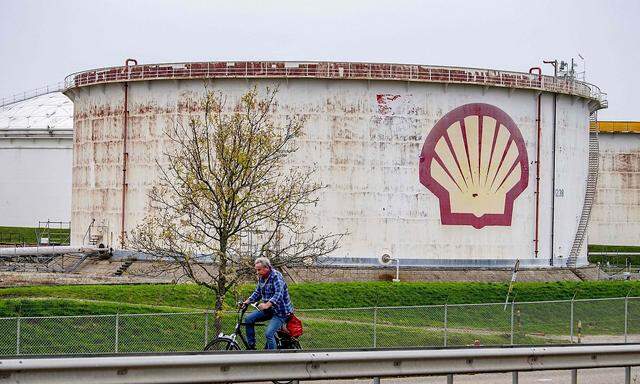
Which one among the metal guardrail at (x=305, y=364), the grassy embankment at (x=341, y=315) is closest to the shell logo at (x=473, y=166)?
the grassy embankment at (x=341, y=315)

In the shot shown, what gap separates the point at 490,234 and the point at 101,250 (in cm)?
1691

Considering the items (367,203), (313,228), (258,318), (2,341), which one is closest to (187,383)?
(258,318)

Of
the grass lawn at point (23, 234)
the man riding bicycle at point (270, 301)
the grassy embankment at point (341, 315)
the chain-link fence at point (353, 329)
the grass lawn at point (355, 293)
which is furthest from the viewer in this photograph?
the grass lawn at point (23, 234)

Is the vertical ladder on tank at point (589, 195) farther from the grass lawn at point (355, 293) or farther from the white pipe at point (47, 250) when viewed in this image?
the white pipe at point (47, 250)

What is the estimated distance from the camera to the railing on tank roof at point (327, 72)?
4619cm

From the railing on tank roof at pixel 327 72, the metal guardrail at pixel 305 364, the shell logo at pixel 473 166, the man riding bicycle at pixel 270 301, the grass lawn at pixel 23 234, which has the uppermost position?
the railing on tank roof at pixel 327 72

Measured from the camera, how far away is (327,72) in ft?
152

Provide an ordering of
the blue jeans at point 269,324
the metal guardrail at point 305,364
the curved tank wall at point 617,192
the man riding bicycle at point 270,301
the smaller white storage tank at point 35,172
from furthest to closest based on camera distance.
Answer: the smaller white storage tank at point 35,172, the curved tank wall at point 617,192, the man riding bicycle at point 270,301, the blue jeans at point 269,324, the metal guardrail at point 305,364

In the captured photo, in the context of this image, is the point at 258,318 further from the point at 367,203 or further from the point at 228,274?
the point at 367,203

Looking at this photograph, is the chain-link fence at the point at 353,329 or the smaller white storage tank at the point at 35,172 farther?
the smaller white storage tank at the point at 35,172

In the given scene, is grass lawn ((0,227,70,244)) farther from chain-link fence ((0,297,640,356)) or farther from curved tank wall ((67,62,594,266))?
chain-link fence ((0,297,640,356))

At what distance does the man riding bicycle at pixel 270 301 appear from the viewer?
54.1 ft

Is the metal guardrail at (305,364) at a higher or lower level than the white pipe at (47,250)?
higher

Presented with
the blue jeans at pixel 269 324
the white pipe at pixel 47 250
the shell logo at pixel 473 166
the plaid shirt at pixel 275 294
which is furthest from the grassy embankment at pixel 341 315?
the white pipe at pixel 47 250
